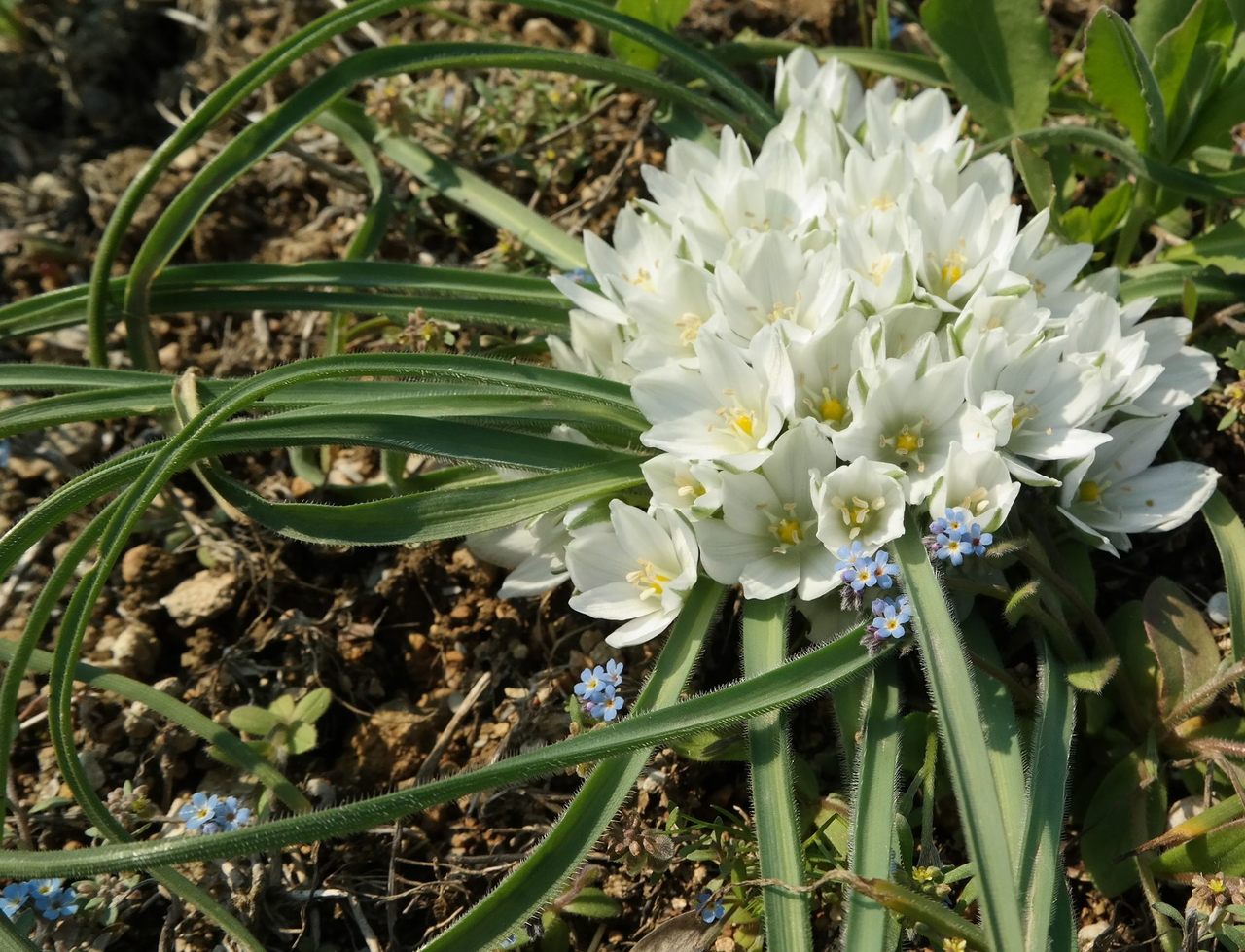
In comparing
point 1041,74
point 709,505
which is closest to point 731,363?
point 709,505

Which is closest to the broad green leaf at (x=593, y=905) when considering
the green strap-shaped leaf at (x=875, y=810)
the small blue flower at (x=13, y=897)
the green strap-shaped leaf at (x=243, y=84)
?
the green strap-shaped leaf at (x=875, y=810)

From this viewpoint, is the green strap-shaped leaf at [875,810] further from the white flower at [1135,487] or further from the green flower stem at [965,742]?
the white flower at [1135,487]

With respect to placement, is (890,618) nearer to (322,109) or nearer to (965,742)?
(965,742)

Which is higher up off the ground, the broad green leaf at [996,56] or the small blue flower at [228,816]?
the broad green leaf at [996,56]

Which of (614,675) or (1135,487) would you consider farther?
(1135,487)

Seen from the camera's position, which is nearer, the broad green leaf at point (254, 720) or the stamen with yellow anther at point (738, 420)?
the stamen with yellow anther at point (738, 420)

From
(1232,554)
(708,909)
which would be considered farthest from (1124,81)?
(708,909)
